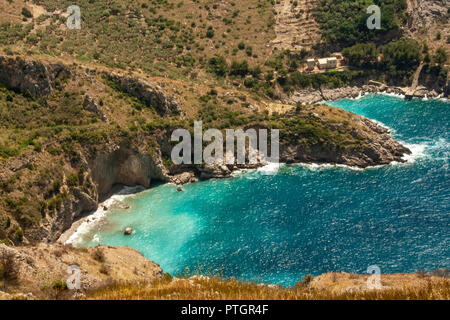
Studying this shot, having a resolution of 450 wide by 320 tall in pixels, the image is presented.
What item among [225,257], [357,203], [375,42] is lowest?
[225,257]

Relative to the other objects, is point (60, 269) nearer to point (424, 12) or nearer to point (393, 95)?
point (393, 95)

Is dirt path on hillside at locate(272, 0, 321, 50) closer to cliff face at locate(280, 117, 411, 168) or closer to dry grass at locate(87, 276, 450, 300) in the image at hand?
cliff face at locate(280, 117, 411, 168)

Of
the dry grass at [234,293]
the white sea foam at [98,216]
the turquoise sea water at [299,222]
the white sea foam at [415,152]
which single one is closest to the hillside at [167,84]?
the white sea foam at [415,152]

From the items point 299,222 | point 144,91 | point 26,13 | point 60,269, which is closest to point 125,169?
point 144,91

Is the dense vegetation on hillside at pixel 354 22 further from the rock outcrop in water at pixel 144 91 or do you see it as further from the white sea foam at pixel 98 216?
the white sea foam at pixel 98 216

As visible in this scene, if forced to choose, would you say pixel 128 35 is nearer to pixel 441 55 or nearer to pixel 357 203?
pixel 357 203

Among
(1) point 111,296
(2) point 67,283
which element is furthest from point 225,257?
(1) point 111,296
